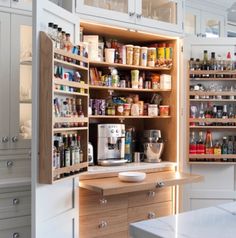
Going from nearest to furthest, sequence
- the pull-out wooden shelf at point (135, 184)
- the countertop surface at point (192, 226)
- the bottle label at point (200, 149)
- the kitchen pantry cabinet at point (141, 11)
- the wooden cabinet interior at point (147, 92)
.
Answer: the countertop surface at point (192, 226) < the pull-out wooden shelf at point (135, 184) < the kitchen pantry cabinet at point (141, 11) < the wooden cabinet interior at point (147, 92) < the bottle label at point (200, 149)

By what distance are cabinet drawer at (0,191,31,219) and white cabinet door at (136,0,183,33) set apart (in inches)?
66.4

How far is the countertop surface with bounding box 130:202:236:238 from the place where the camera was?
1.29 m

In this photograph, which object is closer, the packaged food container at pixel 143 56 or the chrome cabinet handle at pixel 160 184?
the chrome cabinet handle at pixel 160 184

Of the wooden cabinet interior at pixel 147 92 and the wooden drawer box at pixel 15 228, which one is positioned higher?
the wooden cabinet interior at pixel 147 92

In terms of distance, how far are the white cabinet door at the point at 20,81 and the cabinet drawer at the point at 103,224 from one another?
2.41ft

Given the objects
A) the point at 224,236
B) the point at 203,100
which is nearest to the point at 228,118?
the point at 203,100

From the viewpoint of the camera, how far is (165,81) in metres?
3.30

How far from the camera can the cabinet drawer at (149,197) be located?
2.88m

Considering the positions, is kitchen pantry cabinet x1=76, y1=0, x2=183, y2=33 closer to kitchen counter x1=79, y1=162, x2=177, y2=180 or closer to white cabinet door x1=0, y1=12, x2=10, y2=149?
white cabinet door x1=0, y1=12, x2=10, y2=149

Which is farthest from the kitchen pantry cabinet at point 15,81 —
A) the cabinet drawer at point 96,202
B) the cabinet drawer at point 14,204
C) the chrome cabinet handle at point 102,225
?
the chrome cabinet handle at point 102,225

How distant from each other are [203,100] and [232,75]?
1.15 feet

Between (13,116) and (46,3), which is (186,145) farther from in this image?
(46,3)

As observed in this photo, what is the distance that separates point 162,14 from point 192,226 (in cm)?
228

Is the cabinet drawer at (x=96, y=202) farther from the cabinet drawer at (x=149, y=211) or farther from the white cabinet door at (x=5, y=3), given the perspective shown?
the white cabinet door at (x=5, y=3)
